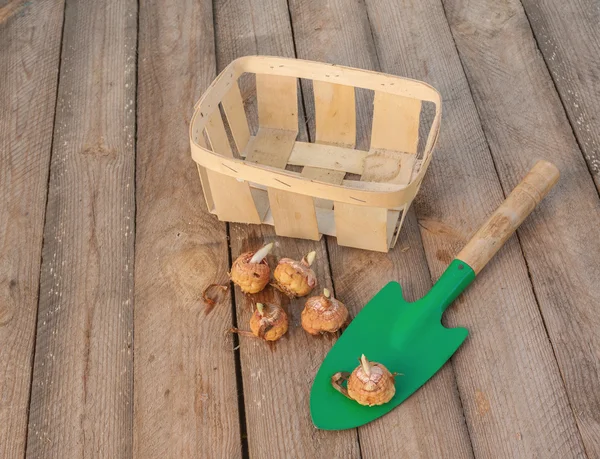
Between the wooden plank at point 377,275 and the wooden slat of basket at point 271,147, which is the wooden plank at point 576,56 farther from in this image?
the wooden slat of basket at point 271,147

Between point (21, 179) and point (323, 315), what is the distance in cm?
58

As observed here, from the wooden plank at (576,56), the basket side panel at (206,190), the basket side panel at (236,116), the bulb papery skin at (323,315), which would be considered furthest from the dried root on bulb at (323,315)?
the wooden plank at (576,56)

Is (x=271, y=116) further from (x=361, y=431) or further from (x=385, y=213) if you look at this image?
(x=361, y=431)

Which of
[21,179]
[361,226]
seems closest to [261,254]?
[361,226]

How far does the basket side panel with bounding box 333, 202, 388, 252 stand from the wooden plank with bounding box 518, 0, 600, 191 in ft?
1.18

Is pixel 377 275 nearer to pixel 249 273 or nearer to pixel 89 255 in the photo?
pixel 249 273

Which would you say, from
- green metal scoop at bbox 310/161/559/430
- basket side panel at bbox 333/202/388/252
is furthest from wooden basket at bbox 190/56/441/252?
green metal scoop at bbox 310/161/559/430

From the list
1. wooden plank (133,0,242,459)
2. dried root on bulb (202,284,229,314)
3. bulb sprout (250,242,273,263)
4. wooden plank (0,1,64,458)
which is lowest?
wooden plank (0,1,64,458)

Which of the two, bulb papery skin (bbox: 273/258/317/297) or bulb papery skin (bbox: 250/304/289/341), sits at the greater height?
bulb papery skin (bbox: 273/258/317/297)

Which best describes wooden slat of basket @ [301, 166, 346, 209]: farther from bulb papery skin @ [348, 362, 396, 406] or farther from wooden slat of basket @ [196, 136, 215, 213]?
bulb papery skin @ [348, 362, 396, 406]

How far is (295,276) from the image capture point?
0.96 meters

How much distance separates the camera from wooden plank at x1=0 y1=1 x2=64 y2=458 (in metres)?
0.96

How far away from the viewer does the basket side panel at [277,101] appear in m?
1.15

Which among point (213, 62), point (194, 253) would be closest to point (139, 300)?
point (194, 253)
